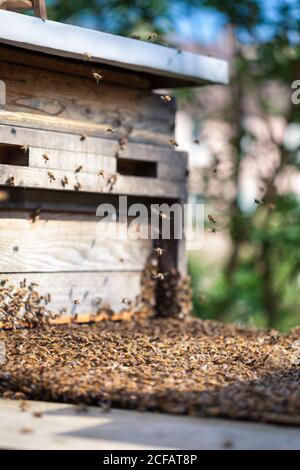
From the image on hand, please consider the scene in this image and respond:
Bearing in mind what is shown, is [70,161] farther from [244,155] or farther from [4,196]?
[244,155]

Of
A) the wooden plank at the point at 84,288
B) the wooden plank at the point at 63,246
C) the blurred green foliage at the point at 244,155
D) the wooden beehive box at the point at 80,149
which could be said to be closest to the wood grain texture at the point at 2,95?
the wooden beehive box at the point at 80,149

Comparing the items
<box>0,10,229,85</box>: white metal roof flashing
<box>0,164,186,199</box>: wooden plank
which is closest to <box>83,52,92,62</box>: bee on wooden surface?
<box>0,10,229,85</box>: white metal roof flashing

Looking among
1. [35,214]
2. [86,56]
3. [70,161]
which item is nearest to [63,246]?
[35,214]

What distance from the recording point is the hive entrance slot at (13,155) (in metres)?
4.96

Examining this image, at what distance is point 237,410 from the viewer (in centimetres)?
319

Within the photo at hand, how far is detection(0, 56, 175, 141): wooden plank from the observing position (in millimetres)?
4953

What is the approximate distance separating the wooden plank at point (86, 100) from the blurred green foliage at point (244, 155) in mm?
2581

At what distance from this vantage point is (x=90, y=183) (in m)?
5.33

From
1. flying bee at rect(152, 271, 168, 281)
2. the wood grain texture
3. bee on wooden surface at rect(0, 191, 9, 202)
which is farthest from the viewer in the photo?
flying bee at rect(152, 271, 168, 281)

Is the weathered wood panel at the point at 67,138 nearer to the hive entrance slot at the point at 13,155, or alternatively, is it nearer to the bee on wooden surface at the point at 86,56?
the hive entrance slot at the point at 13,155

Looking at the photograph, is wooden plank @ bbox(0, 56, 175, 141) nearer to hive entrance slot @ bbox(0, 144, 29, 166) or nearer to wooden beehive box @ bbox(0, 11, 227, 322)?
wooden beehive box @ bbox(0, 11, 227, 322)

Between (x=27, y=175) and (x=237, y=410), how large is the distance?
2320 millimetres
